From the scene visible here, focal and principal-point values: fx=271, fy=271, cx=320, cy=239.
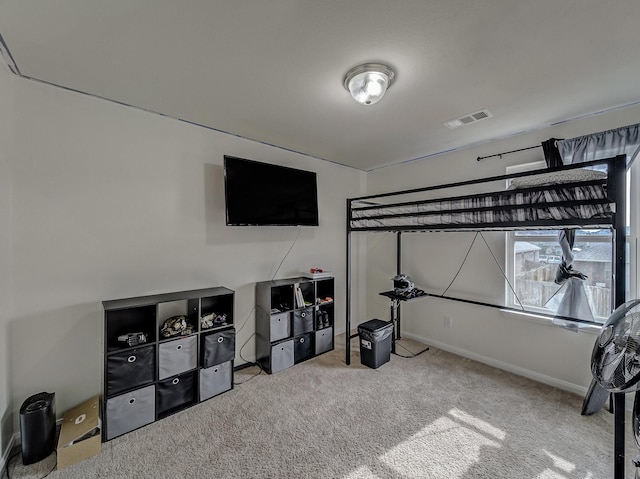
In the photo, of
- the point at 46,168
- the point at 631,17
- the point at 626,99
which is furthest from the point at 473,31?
the point at 46,168

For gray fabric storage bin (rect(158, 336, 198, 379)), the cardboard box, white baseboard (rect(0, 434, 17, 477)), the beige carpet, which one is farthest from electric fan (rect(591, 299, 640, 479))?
white baseboard (rect(0, 434, 17, 477))

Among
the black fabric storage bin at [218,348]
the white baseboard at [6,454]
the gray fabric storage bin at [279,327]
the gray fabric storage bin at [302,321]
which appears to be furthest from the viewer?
the gray fabric storage bin at [302,321]

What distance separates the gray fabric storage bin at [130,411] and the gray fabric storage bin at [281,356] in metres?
1.03

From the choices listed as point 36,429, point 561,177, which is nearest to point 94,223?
point 36,429

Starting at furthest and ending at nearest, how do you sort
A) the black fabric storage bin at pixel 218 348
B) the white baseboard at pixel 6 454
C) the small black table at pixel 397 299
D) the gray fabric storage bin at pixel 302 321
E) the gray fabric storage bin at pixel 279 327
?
the small black table at pixel 397 299 → the gray fabric storage bin at pixel 302 321 → the gray fabric storage bin at pixel 279 327 → the black fabric storage bin at pixel 218 348 → the white baseboard at pixel 6 454

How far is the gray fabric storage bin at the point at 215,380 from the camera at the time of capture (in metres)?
2.21

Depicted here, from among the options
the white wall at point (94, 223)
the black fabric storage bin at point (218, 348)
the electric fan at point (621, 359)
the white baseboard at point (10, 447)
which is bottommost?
the white baseboard at point (10, 447)

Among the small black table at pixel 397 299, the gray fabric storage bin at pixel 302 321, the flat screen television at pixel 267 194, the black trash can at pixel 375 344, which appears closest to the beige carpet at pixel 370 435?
the black trash can at pixel 375 344

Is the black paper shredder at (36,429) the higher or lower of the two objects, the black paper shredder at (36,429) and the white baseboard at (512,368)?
the higher

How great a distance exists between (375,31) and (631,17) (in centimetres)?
116

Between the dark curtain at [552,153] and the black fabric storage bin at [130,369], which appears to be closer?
the black fabric storage bin at [130,369]

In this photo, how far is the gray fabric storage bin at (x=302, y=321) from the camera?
9.30 ft

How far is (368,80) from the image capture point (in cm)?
169

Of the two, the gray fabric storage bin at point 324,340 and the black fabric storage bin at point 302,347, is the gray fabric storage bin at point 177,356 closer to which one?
the black fabric storage bin at point 302,347
